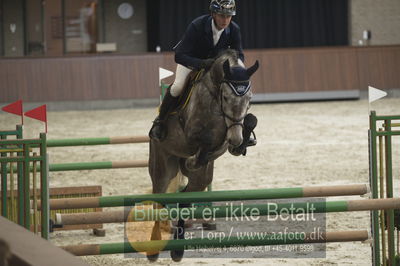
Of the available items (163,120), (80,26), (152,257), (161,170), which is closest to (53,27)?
(80,26)

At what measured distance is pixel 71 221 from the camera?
3.97 metres

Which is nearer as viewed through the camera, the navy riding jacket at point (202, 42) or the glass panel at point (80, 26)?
the navy riding jacket at point (202, 42)

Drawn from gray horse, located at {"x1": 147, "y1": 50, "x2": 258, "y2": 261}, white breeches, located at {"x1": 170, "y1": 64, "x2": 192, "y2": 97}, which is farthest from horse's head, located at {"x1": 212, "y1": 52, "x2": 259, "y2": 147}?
white breeches, located at {"x1": 170, "y1": 64, "x2": 192, "y2": 97}

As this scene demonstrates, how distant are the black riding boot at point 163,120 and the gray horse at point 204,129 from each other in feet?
0.12

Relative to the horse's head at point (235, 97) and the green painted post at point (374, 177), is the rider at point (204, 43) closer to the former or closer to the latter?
the horse's head at point (235, 97)

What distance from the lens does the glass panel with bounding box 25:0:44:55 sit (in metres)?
23.6

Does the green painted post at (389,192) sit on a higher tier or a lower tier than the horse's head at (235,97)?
lower

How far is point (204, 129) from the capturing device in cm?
521

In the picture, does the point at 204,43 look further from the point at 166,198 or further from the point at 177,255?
→ the point at 166,198

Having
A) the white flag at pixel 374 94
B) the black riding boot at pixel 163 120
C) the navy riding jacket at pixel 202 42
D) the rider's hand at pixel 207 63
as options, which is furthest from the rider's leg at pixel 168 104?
the white flag at pixel 374 94

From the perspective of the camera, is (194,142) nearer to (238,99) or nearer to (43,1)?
(238,99)

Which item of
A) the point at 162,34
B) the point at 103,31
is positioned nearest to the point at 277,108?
the point at 162,34

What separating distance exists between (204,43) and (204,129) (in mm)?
729

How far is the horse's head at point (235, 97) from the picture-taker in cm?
488
